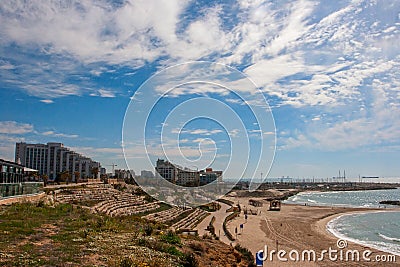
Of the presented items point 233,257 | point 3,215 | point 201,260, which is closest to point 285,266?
point 233,257

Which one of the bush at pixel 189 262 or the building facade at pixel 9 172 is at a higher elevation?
the building facade at pixel 9 172

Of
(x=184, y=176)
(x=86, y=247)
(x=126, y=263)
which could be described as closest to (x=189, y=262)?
(x=126, y=263)

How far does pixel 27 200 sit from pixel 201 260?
14602 mm

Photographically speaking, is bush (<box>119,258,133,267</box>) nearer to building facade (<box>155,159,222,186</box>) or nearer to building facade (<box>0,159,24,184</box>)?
building facade (<box>0,159,24,184</box>)

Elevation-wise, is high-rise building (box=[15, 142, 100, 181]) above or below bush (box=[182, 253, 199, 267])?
above

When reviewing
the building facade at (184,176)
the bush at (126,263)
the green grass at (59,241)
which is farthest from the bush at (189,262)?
the building facade at (184,176)

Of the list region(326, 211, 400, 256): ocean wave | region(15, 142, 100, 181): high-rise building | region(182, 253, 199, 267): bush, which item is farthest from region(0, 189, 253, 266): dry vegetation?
region(15, 142, 100, 181): high-rise building

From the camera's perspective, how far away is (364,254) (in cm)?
2473

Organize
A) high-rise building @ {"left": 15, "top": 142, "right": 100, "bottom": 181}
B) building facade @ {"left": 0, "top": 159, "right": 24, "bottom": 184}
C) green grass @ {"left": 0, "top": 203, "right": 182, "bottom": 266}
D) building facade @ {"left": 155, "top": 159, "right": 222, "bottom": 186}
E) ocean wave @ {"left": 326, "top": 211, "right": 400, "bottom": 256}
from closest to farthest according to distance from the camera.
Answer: green grass @ {"left": 0, "top": 203, "right": 182, "bottom": 266} → building facade @ {"left": 0, "top": 159, "right": 24, "bottom": 184} → ocean wave @ {"left": 326, "top": 211, "right": 400, "bottom": 256} → building facade @ {"left": 155, "top": 159, "right": 222, "bottom": 186} → high-rise building @ {"left": 15, "top": 142, "right": 100, "bottom": 181}

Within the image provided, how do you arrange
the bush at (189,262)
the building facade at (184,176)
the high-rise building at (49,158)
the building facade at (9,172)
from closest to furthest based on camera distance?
1. the bush at (189,262)
2. the building facade at (9,172)
3. the building facade at (184,176)
4. the high-rise building at (49,158)

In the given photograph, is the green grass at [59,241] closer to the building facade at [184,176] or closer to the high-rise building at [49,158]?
the building facade at [184,176]

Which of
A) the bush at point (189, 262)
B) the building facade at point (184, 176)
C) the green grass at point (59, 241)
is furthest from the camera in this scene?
the building facade at point (184, 176)

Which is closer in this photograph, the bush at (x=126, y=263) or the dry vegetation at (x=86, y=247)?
the bush at (x=126, y=263)

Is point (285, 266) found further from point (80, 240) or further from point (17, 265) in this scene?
point (17, 265)
